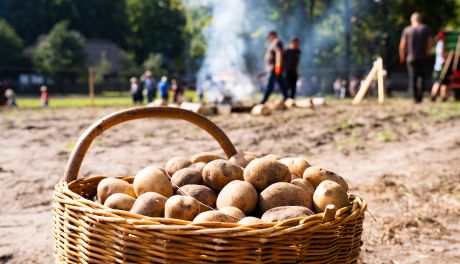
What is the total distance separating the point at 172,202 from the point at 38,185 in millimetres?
3067

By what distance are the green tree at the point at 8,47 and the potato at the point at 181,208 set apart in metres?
50.4

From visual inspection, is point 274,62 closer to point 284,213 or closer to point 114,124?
point 114,124

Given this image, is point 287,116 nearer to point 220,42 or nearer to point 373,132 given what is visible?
point 373,132

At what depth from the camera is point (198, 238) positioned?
1541mm

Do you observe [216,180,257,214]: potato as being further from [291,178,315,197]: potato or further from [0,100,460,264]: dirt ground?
[0,100,460,264]: dirt ground

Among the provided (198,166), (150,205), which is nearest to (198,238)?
(150,205)

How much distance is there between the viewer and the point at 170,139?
7109 mm

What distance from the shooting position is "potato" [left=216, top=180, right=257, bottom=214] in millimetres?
1948

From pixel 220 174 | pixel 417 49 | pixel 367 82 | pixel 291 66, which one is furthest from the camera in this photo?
pixel 291 66

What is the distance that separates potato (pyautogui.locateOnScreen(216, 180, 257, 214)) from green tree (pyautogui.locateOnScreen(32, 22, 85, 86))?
4626cm

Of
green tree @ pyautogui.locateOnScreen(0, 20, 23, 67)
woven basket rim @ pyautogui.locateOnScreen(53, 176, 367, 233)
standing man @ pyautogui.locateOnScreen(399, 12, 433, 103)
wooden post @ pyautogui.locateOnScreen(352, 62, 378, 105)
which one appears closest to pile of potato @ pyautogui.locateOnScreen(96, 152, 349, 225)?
woven basket rim @ pyautogui.locateOnScreen(53, 176, 367, 233)

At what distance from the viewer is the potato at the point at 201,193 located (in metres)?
2.04

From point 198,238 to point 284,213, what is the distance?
40cm

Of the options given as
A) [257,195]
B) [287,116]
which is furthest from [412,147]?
[257,195]
